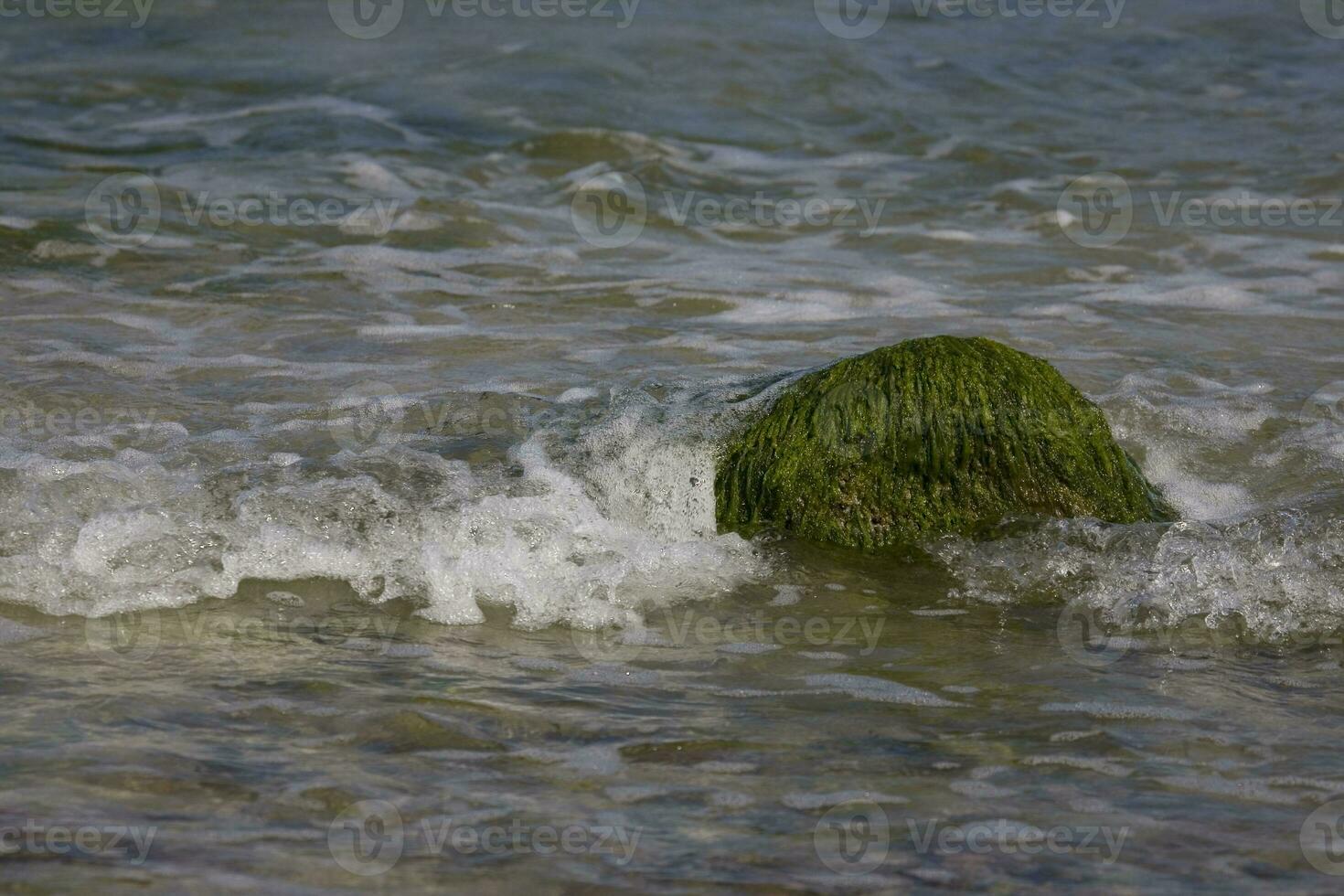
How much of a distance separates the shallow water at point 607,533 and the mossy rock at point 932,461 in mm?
132

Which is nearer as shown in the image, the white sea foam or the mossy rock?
the white sea foam

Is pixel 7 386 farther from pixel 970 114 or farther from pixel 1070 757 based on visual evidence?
pixel 970 114

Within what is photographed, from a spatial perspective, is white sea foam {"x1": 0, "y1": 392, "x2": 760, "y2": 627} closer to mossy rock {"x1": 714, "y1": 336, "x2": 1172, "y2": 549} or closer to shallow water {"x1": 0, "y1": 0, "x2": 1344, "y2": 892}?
shallow water {"x1": 0, "y1": 0, "x2": 1344, "y2": 892}

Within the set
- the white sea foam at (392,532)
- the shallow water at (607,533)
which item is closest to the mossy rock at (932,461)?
the shallow water at (607,533)

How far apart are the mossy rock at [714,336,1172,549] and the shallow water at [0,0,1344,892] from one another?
5.2 inches

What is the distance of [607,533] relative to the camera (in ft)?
15.0

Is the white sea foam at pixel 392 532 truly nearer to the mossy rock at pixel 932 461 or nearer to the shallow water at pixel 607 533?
the shallow water at pixel 607 533

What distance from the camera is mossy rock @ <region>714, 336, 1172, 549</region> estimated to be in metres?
4.61

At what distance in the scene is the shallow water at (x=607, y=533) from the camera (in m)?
2.84

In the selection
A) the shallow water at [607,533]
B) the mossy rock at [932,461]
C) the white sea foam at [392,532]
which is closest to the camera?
the shallow water at [607,533]

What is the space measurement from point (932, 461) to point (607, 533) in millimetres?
1066

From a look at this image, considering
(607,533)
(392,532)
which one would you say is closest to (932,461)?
(607,533)

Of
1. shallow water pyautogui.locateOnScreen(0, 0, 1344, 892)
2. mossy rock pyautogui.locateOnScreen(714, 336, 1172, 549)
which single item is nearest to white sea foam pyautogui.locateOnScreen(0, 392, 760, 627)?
shallow water pyautogui.locateOnScreen(0, 0, 1344, 892)

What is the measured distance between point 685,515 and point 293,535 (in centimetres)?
126
